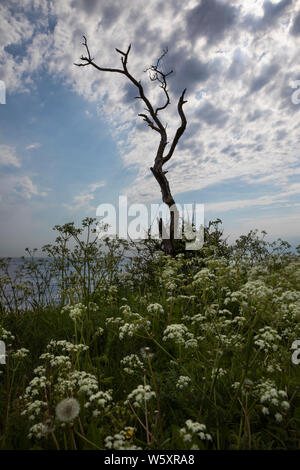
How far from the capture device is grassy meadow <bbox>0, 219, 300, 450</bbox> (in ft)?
7.50

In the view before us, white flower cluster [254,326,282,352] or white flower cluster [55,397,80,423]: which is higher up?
white flower cluster [254,326,282,352]

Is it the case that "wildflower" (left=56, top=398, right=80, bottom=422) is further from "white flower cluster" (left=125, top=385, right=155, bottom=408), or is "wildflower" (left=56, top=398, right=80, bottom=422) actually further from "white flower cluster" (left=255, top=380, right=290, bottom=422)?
"white flower cluster" (left=255, top=380, right=290, bottom=422)

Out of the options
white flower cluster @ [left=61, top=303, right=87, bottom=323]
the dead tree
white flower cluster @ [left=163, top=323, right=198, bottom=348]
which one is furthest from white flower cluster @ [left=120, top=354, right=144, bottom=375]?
the dead tree

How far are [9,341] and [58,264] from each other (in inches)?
72.5

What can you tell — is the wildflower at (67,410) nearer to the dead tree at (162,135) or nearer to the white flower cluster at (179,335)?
the white flower cluster at (179,335)

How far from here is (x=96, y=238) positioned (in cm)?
498

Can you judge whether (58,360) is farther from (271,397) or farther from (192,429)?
(271,397)

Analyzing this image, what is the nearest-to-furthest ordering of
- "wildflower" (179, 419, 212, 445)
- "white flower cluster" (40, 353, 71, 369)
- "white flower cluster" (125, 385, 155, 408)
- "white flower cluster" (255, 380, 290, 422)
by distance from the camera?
"wildflower" (179, 419, 212, 445) < "white flower cluster" (125, 385, 155, 408) < "white flower cluster" (255, 380, 290, 422) < "white flower cluster" (40, 353, 71, 369)

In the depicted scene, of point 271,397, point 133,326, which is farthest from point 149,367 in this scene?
point 271,397

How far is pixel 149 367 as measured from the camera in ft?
10.0

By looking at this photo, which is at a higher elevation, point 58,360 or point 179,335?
point 179,335

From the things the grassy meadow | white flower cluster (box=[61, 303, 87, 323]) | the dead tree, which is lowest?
the grassy meadow
